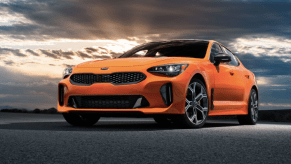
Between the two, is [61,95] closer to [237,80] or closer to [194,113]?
[194,113]

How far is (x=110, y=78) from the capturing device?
712 centimetres

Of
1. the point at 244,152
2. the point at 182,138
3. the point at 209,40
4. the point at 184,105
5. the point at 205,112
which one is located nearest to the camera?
the point at 244,152

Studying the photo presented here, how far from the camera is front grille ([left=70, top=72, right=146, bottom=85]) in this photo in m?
6.96

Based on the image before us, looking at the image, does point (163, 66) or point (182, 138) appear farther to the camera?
point (163, 66)

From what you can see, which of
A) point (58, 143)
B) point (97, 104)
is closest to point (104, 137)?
point (58, 143)

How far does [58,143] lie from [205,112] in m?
3.37

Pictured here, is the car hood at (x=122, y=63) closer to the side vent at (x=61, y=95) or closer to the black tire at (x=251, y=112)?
the side vent at (x=61, y=95)

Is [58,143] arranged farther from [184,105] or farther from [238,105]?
[238,105]

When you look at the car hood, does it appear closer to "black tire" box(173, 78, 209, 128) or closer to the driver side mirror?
→ "black tire" box(173, 78, 209, 128)

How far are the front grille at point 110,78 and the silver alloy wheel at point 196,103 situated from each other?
3.06 feet

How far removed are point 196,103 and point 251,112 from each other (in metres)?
2.82

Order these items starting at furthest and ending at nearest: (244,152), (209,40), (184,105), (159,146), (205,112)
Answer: (209,40)
(205,112)
(184,105)
(159,146)
(244,152)

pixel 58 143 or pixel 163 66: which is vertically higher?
pixel 163 66

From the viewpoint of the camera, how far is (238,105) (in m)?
9.05
